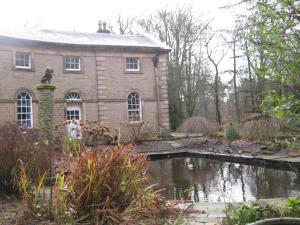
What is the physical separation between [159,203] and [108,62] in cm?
1748

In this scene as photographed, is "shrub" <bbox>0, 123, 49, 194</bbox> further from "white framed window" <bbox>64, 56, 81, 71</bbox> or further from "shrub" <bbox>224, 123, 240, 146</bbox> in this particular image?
"white framed window" <bbox>64, 56, 81, 71</bbox>

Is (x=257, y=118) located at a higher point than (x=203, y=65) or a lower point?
lower

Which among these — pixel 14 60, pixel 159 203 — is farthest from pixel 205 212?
pixel 14 60

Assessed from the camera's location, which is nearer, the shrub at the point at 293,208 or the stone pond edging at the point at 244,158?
the shrub at the point at 293,208

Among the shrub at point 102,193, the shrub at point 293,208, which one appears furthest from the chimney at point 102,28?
the shrub at point 293,208

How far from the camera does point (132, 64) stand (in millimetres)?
22766

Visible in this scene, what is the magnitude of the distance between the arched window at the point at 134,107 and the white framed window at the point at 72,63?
3.70 metres

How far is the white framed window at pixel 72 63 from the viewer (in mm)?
21041

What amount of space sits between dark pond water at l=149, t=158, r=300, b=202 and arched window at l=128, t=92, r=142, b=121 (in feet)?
27.2

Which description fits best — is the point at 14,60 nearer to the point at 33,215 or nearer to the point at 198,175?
the point at 198,175

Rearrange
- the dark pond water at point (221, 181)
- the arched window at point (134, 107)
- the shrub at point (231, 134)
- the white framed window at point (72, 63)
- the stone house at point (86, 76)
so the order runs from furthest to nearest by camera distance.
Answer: the arched window at point (134, 107), the white framed window at point (72, 63), the stone house at point (86, 76), the shrub at point (231, 134), the dark pond water at point (221, 181)

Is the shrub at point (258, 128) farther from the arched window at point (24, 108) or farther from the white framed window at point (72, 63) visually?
the arched window at point (24, 108)

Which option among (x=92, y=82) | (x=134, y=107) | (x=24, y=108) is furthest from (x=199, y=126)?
(x=24, y=108)

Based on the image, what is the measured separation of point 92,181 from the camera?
4.57 meters
